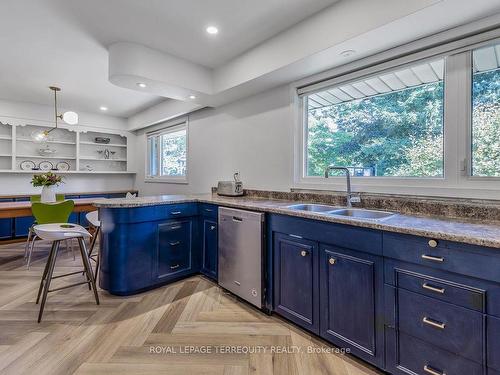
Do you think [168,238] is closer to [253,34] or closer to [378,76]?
[253,34]

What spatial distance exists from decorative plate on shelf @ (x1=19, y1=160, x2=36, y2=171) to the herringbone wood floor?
3.10 m

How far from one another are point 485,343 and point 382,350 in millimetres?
496

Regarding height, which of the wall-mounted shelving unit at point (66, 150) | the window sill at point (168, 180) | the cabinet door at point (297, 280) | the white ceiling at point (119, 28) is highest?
the white ceiling at point (119, 28)

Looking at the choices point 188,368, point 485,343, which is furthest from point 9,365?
point 485,343

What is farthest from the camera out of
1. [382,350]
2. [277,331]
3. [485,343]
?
[277,331]

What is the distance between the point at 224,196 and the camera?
10.9ft

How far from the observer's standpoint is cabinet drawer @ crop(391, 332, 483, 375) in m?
1.24

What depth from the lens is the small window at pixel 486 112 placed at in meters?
1.76

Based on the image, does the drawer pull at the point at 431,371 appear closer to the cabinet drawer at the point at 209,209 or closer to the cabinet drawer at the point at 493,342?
the cabinet drawer at the point at 493,342

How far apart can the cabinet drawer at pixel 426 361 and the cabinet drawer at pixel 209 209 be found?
183 centimetres

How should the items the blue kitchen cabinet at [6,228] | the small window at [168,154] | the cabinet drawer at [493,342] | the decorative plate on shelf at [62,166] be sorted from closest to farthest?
the cabinet drawer at [493,342], the blue kitchen cabinet at [6,228], the small window at [168,154], the decorative plate on shelf at [62,166]

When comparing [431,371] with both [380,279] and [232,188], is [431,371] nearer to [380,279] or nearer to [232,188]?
[380,279]

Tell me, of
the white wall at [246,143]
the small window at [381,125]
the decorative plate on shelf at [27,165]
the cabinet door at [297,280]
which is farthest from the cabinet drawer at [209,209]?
the decorative plate on shelf at [27,165]

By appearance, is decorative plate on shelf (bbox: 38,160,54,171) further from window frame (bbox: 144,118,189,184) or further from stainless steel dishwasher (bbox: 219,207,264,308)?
stainless steel dishwasher (bbox: 219,207,264,308)
